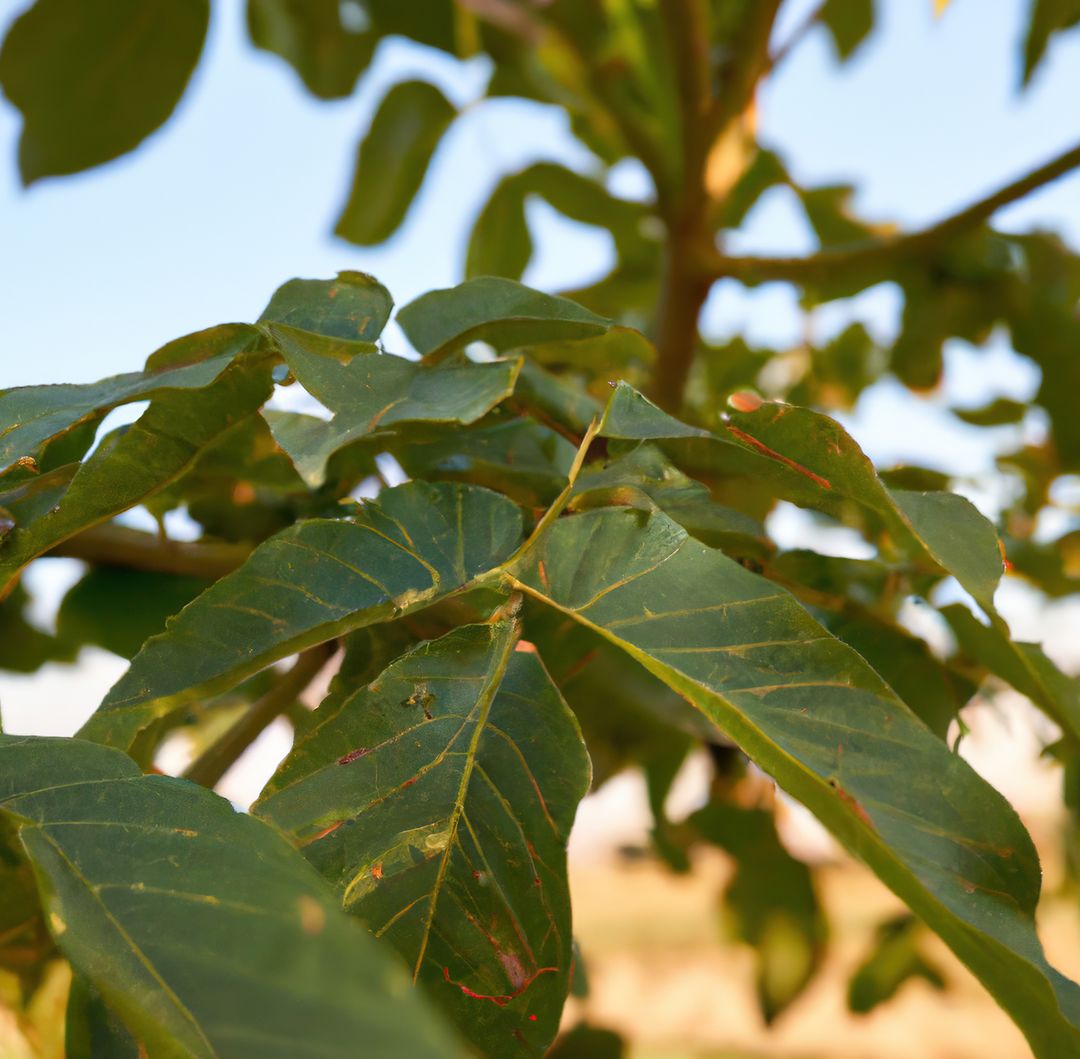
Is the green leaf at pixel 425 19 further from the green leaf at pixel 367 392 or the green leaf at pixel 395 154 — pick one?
the green leaf at pixel 367 392

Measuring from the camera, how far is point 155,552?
1.28ft

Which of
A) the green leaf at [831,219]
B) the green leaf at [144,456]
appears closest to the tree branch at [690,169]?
the green leaf at [831,219]

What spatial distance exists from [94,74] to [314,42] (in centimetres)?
23

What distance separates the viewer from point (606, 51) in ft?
2.65

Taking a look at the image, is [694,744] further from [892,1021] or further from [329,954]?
[892,1021]

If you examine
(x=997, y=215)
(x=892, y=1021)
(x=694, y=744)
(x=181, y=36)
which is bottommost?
(x=892, y=1021)

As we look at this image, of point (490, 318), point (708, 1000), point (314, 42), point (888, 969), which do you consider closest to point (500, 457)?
point (490, 318)

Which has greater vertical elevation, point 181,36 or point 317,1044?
point 181,36

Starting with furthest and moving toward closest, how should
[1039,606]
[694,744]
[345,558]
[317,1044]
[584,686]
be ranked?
[1039,606] → [694,744] → [584,686] → [345,558] → [317,1044]

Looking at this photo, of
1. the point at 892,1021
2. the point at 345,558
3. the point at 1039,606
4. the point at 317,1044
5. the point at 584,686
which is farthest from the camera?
the point at 892,1021

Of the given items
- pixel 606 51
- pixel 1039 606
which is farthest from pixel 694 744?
pixel 606 51

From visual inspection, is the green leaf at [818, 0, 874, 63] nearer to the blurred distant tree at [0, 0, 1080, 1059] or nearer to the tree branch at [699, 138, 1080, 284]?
the tree branch at [699, 138, 1080, 284]

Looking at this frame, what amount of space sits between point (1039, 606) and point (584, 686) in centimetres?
49

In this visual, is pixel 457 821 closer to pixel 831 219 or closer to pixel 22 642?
pixel 22 642
